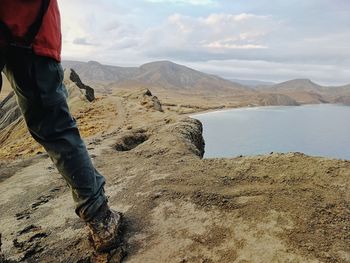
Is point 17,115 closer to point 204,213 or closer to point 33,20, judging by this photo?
point 204,213

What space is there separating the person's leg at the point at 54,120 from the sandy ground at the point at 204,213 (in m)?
0.71

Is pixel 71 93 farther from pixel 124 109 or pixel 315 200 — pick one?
pixel 315 200

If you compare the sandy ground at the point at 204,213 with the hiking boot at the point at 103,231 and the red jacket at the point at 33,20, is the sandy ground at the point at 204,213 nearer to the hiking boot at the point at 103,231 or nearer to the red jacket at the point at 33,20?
the hiking boot at the point at 103,231

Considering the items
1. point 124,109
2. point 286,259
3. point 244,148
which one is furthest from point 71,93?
point 286,259

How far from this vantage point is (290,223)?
13.5 feet

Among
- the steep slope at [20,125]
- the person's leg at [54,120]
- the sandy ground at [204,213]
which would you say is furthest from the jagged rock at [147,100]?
the person's leg at [54,120]

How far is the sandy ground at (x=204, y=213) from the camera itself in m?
3.85

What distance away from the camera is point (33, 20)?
336 centimetres

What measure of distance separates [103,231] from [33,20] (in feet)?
6.42

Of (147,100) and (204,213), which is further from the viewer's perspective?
(147,100)

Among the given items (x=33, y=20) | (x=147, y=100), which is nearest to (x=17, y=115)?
(x=147, y=100)

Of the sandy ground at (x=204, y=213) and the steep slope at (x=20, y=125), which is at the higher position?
the sandy ground at (x=204, y=213)

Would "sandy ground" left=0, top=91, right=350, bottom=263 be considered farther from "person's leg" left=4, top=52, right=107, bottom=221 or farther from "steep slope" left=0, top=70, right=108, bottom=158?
"steep slope" left=0, top=70, right=108, bottom=158

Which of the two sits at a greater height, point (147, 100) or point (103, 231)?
point (103, 231)
